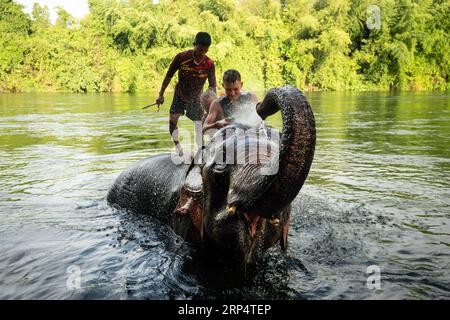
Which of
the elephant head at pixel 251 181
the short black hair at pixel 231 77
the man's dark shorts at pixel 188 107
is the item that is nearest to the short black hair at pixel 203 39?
the man's dark shorts at pixel 188 107

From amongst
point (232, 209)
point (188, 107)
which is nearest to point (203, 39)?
point (188, 107)

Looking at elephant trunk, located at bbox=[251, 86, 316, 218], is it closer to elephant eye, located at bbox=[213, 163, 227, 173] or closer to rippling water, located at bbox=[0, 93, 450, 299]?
elephant eye, located at bbox=[213, 163, 227, 173]

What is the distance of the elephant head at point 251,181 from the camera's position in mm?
2250

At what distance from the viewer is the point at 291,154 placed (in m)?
2.22

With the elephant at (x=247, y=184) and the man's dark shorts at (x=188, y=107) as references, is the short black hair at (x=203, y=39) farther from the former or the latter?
the elephant at (x=247, y=184)

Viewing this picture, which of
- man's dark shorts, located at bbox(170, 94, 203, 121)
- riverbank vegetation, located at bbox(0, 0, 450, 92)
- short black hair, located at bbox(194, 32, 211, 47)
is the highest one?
riverbank vegetation, located at bbox(0, 0, 450, 92)

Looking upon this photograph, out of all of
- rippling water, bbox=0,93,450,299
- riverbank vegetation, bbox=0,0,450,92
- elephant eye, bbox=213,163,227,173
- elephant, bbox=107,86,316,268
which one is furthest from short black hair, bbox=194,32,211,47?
riverbank vegetation, bbox=0,0,450,92

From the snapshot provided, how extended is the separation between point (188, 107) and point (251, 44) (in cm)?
4281

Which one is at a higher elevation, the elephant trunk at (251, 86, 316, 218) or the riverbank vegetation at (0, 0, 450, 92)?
the riverbank vegetation at (0, 0, 450, 92)

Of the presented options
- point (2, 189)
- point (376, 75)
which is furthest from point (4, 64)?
point (2, 189)

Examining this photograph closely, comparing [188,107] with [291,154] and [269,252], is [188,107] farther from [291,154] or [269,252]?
[291,154]

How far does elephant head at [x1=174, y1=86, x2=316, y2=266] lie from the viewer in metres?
2.25

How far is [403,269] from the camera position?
3.62m

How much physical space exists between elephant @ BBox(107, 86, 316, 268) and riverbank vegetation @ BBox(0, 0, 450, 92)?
42.0 metres
